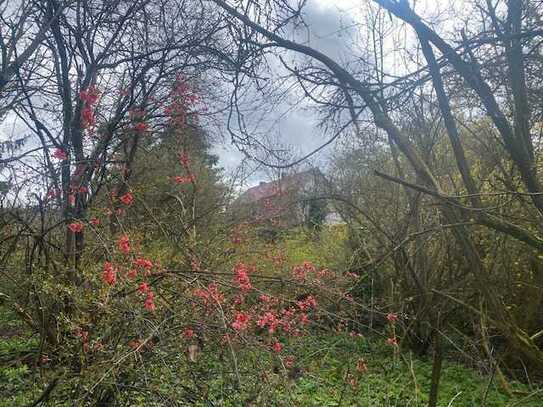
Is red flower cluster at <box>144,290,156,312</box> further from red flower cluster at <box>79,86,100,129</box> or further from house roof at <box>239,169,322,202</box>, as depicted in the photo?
house roof at <box>239,169,322,202</box>

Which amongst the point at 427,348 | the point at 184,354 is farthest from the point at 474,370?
the point at 184,354

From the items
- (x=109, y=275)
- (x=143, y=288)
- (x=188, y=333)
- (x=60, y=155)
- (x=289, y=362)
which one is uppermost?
(x=60, y=155)

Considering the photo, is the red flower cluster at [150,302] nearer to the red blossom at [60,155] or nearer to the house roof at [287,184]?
the red blossom at [60,155]

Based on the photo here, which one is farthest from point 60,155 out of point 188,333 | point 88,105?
point 188,333

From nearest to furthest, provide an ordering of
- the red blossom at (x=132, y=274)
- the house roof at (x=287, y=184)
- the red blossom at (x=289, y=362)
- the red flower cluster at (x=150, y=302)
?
the red flower cluster at (x=150, y=302) < the red blossom at (x=289, y=362) < the red blossom at (x=132, y=274) < the house roof at (x=287, y=184)

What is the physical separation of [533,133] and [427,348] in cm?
375

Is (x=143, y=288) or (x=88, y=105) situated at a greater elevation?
(x=88, y=105)

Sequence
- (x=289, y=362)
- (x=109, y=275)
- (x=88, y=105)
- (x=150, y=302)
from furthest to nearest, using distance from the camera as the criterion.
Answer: (x=88, y=105)
(x=289, y=362)
(x=109, y=275)
(x=150, y=302)

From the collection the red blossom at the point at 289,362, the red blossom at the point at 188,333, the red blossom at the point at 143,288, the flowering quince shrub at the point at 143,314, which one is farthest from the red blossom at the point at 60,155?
the red blossom at the point at 289,362

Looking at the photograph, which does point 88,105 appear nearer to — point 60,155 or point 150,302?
point 60,155

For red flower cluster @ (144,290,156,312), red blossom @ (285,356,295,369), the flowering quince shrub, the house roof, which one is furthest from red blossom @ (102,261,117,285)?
the house roof

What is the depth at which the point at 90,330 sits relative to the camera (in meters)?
3.53

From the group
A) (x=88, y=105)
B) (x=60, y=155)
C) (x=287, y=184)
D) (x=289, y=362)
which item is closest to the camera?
(x=289, y=362)

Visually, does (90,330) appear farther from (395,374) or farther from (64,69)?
(395,374)
